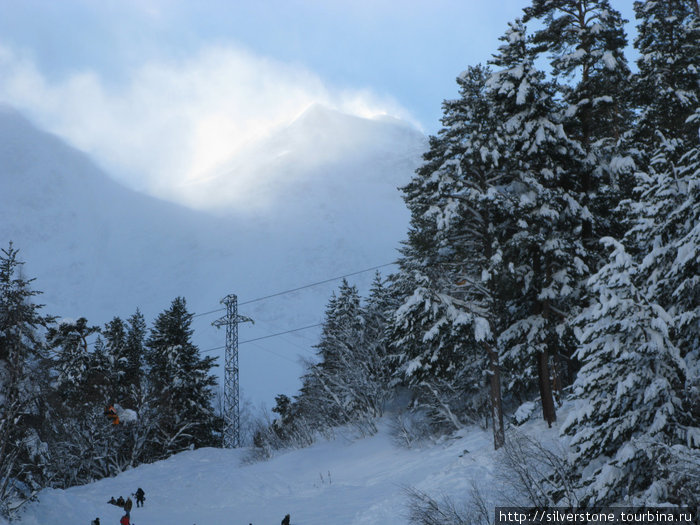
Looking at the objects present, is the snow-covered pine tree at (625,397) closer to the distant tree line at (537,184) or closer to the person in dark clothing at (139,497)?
the distant tree line at (537,184)

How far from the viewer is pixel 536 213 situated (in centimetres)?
1850

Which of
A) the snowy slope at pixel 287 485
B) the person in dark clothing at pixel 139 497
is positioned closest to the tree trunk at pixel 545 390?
the snowy slope at pixel 287 485

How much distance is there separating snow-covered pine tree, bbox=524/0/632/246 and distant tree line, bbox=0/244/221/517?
2367 cm

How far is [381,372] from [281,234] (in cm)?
12022

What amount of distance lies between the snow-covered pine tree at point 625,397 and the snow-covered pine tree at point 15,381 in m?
18.7

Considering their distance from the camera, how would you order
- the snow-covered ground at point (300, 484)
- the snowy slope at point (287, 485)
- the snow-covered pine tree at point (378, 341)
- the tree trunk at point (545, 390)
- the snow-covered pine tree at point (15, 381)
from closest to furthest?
the tree trunk at point (545, 390)
the snow-covered ground at point (300, 484)
the snowy slope at point (287, 485)
the snow-covered pine tree at point (15, 381)
the snow-covered pine tree at point (378, 341)

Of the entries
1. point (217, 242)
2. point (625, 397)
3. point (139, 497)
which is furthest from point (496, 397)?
point (217, 242)

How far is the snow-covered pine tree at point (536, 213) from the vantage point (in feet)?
60.5

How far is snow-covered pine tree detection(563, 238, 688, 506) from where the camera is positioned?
349 inches

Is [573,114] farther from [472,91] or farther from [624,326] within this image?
[624,326]

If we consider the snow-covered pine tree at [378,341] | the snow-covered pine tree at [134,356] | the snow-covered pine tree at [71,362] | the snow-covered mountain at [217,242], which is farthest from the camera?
the snow-covered mountain at [217,242]

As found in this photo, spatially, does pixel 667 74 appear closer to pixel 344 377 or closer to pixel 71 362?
pixel 344 377

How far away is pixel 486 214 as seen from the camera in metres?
19.9

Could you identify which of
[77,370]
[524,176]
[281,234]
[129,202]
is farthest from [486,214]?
[129,202]
